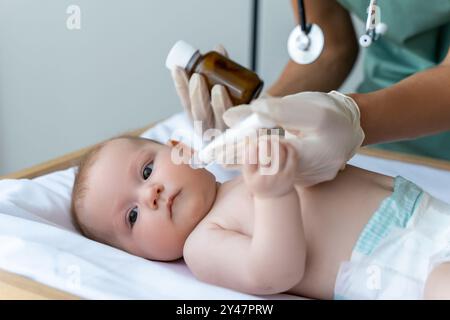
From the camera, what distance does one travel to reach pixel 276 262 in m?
0.68

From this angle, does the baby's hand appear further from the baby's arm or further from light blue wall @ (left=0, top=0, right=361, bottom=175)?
light blue wall @ (left=0, top=0, right=361, bottom=175)

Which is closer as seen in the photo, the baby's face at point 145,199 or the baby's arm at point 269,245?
the baby's arm at point 269,245

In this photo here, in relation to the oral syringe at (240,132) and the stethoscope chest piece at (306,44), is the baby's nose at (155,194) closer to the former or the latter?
the oral syringe at (240,132)

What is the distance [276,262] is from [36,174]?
59 centimetres

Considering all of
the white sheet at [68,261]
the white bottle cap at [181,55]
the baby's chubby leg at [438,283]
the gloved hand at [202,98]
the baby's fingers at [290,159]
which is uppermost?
the white bottle cap at [181,55]

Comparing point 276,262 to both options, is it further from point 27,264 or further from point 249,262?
point 27,264

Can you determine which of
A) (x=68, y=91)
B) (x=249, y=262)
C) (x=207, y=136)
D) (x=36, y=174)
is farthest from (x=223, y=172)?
(x=68, y=91)

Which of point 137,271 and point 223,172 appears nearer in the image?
point 137,271

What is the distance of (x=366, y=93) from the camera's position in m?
0.92

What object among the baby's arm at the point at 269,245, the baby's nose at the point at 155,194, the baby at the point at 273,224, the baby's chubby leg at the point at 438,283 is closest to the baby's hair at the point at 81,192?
the baby at the point at 273,224

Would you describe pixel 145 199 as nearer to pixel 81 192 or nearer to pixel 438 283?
pixel 81 192

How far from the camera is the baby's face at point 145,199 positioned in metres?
0.84

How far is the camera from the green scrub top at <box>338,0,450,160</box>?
3.69 feet

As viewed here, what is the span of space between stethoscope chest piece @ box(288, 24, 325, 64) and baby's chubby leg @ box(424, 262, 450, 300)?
0.52m
